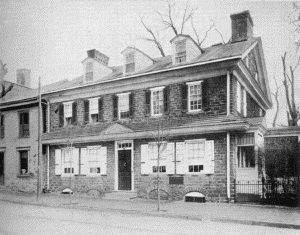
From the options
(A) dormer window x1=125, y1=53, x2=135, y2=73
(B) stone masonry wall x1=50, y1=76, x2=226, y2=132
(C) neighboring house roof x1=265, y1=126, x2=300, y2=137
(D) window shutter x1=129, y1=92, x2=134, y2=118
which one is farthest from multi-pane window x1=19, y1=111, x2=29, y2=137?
(C) neighboring house roof x1=265, y1=126, x2=300, y2=137

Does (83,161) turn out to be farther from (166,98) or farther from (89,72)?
(166,98)

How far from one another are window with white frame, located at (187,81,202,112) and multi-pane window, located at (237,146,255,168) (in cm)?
168

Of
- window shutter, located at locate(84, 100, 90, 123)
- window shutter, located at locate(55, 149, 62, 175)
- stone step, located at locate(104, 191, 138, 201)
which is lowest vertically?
stone step, located at locate(104, 191, 138, 201)

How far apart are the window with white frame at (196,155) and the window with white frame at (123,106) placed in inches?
91.6

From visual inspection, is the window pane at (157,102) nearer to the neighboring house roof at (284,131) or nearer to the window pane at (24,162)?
the neighboring house roof at (284,131)

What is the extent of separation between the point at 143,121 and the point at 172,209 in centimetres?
327

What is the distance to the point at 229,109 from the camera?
9234 mm

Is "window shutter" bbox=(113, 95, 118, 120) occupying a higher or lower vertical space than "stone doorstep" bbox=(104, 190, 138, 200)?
higher

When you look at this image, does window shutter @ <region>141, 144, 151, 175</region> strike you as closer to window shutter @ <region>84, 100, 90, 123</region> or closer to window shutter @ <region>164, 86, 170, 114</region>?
window shutter @ <region>164, 86, 170, 114</region>

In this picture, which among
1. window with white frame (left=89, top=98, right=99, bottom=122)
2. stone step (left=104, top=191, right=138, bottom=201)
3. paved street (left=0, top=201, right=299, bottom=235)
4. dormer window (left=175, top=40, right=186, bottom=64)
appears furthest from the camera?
window with white frame (left=89, top=98, right=99, bottom=122)

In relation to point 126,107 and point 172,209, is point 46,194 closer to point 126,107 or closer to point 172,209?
point 126,107

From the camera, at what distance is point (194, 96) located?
989 cm

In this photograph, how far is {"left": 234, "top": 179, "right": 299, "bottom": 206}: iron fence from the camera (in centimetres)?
807

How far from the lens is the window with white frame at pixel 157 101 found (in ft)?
34.2
